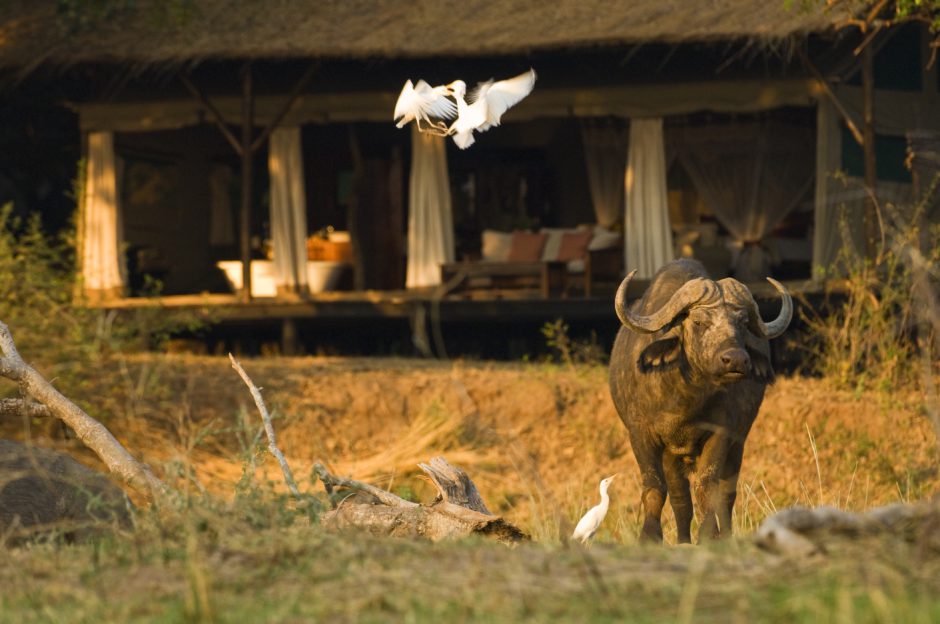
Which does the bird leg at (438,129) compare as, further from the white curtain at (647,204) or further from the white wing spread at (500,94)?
the white curtain at (647,204)

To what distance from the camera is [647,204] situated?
703 inches

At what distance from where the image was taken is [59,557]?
18.8 feet

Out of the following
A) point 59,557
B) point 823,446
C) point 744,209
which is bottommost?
point 823,446

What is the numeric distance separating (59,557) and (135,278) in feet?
49.5

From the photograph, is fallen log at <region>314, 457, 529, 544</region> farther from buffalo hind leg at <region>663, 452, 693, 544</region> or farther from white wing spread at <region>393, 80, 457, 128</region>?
white wing spread at <region>393, 80, 457, 128</region>

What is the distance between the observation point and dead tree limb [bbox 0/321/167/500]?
25.2 ft

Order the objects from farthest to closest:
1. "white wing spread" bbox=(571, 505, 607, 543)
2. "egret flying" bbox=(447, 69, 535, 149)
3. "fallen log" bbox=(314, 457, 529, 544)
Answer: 1. "white wing spread" bbox=(571, 505, 607, 543)
2. "egret flying" bbox=(447, 69, 535, 149)
3. "fallen log" bbox=(314, 457, 529, 544)

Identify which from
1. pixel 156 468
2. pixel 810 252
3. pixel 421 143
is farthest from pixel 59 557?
pixel 810 252

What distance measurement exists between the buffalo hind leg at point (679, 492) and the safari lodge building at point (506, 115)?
8.27m

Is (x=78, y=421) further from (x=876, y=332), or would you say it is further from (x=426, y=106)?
(x=876, y=332)

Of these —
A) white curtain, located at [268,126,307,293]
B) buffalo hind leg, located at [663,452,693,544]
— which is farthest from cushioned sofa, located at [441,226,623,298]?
buffalo hind leg, located at [663,452,693,544]

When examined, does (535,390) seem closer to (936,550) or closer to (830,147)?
(830,147)

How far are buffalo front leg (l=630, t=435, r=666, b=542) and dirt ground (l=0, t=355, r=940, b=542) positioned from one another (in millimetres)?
4247

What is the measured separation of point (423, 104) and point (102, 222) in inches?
434
